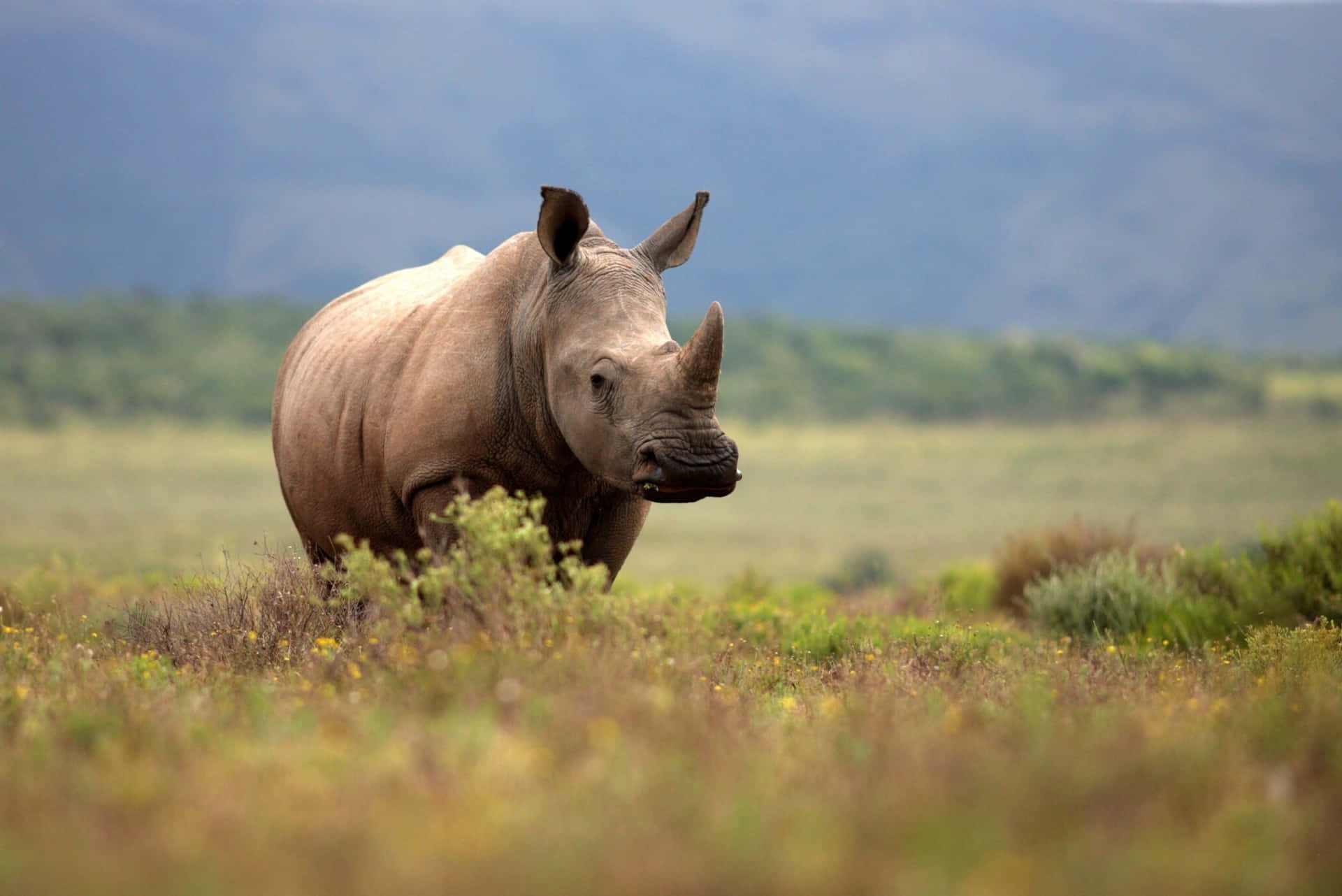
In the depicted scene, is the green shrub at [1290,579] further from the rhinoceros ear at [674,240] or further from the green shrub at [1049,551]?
the rhinoceros ear at [674,240]

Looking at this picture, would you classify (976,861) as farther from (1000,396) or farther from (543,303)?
(1000,396)

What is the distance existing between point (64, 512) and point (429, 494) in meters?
34.8

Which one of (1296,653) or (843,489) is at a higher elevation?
(1296,653)

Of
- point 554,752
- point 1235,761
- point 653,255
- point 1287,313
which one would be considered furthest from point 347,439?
point 1287,313

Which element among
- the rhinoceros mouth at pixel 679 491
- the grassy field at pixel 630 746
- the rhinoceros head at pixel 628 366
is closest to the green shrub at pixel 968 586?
the grassy field at pixel 630 746

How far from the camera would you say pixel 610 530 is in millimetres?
6898

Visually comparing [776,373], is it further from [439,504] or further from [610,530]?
[439,504]

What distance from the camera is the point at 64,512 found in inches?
1524

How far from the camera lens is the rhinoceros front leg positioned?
6867mm

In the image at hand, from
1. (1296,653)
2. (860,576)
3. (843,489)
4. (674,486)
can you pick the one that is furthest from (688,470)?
(843,489)

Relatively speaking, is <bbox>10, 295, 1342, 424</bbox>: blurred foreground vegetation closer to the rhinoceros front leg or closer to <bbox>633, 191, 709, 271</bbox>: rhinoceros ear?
<bbox>633, 191, 709, 271</bbox>: rhinoceros ear

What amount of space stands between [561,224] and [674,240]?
0.67 metres

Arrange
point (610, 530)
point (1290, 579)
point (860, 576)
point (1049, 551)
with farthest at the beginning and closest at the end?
point (860, 576) → point (1049, 551) → point (1290, 579) → point (610, 530)

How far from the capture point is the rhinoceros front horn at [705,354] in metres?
5.82
